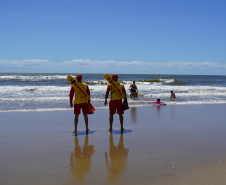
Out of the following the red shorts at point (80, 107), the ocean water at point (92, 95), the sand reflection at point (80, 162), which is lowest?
the sand reflection at point (80, 162)

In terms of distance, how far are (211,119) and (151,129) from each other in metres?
2.82

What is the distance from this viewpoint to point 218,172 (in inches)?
159

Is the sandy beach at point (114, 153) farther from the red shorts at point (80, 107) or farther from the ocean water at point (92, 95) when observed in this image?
the ocean water at point (92, 95)

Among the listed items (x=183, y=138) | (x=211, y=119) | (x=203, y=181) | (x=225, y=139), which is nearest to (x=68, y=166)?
(x=203, y=181)

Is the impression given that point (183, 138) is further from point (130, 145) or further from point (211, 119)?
point (211, 119)

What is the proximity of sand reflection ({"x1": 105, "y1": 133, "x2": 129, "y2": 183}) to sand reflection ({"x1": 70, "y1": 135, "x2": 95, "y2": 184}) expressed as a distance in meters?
0.35

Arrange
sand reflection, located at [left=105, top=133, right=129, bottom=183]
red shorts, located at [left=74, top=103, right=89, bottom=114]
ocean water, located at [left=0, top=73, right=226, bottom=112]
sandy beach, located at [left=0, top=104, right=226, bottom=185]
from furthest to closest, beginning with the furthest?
ocean water, located at [left=0, top=73, right=226, bottom=112]
red shorts, located at [left=74, top=103, right=89, bottom=114]
sand reflection, located at [left=105, top=133, right=129, bottom=183]
sandy beach, located at [left=0, top=104, right=226, bottom=185]

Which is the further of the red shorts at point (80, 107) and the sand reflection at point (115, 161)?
the red shorts at point (80, 107)

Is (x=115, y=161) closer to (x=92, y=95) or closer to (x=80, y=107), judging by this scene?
(x=80, y=107)

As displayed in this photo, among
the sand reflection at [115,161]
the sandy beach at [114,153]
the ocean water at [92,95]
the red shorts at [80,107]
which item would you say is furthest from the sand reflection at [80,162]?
the ocean water at [92,95]

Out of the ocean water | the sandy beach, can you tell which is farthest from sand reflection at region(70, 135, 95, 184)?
the ocean water

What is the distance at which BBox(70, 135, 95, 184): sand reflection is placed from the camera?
3850 mm

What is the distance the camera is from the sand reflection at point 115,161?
3.96 meters

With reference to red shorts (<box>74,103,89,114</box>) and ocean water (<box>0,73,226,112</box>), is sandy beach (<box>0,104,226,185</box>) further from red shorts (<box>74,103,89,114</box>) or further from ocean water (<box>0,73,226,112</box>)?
ocean water (<box>0,73,226,112</box>)
